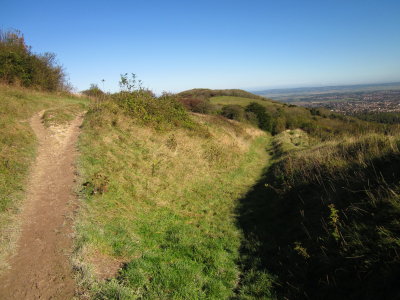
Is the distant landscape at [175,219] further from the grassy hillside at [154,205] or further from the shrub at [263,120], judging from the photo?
the shrub at [263,120]

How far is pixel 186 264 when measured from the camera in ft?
16.8

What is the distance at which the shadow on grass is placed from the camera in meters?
3.80

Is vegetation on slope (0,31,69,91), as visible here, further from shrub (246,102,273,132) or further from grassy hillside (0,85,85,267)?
shrub (246,102,273,132)

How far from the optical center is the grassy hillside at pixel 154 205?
14.5 ft

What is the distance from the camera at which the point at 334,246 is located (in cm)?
469

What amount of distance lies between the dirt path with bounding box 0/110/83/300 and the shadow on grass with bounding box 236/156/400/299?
11.1 feet

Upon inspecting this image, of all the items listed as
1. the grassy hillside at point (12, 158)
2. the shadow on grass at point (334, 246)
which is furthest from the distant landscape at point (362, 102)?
the grassy hillside at point (12, 158)

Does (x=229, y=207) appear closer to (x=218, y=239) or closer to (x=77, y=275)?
(x=218, y=239)

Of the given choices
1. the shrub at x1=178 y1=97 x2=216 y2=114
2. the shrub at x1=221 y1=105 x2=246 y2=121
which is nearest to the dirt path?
the shrub at x1=178 y1=97 x2=216 y2=114

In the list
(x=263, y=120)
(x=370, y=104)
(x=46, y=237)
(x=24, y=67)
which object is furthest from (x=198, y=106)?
(x=370, y=104)

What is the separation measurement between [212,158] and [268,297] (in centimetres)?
977

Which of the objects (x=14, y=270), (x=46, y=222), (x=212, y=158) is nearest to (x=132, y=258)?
(x=14, y=270)

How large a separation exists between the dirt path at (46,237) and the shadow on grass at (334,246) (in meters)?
3.37

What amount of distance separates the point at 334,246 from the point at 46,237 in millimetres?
6064
